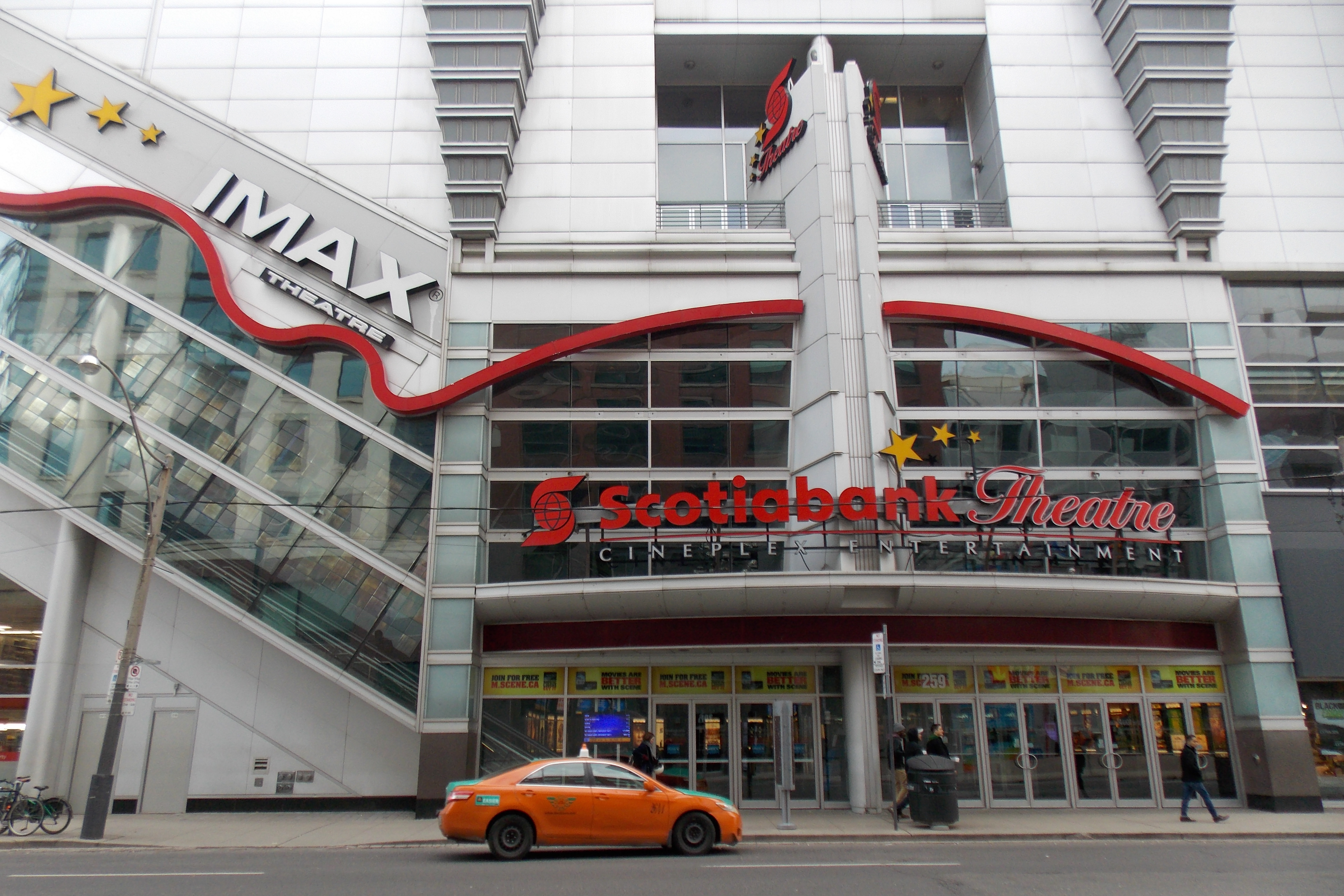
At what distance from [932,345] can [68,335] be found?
2104 cm

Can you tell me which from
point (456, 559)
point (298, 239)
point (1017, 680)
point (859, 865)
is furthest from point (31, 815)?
point (1017, 680)

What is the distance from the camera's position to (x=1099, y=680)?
802 inches

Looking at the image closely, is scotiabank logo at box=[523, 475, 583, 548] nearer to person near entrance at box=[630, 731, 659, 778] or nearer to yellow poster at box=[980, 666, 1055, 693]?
person near entrance at box=[630, 731, 659, 778]

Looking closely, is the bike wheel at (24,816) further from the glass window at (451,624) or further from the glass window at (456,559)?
the glass window at (456,559)

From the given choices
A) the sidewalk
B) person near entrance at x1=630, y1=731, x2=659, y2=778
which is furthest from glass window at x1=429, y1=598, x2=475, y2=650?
person near entrance at x1=630, y1=731, x2=659, y2=778

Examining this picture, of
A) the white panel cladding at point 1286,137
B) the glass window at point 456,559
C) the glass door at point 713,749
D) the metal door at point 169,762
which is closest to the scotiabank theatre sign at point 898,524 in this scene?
the glass window at point 456,559

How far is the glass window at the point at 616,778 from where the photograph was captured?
43.2 ft

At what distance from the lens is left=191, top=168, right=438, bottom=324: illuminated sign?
69.1 feet

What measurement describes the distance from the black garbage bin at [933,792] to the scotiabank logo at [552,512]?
871 centimetres

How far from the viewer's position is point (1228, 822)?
55.4ft

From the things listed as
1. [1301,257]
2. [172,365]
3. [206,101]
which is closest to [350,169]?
[206,101]

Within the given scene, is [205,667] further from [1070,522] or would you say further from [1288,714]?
[1288,714]

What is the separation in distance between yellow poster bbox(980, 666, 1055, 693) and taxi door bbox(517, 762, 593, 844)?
11195 mm

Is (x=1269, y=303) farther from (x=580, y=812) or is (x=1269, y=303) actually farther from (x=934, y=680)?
(x=580, y=812)
